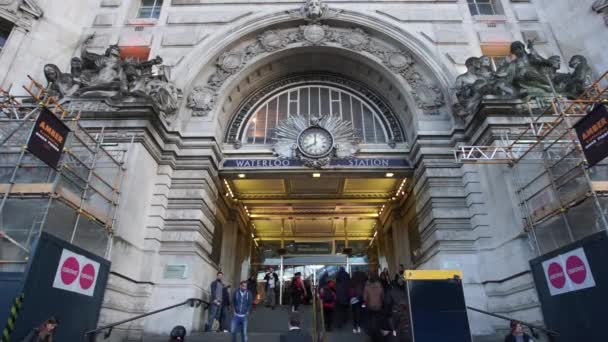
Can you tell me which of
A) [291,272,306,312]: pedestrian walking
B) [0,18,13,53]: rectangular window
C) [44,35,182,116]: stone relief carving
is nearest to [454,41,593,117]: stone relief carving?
[291,272,306,312]: pedestrian walking

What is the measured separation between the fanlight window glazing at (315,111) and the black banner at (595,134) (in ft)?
28.7

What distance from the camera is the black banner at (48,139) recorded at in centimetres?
855

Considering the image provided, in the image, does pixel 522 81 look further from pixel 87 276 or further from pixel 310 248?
pixel 87 276

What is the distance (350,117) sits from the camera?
1781 cm

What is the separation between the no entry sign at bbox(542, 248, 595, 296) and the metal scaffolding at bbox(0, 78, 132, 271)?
12210 mm

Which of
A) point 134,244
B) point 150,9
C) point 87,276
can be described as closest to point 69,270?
point 87,276

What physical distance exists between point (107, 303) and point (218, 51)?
1158cm

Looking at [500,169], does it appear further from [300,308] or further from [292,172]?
[300,308]

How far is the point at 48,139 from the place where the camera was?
8938 millimetres

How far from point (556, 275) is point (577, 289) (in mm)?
766

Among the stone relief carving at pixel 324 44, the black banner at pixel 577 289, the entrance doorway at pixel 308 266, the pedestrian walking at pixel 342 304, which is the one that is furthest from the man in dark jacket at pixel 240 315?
the entrance doorway at pixel 308 266

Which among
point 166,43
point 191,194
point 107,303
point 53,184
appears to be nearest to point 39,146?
point 53,184

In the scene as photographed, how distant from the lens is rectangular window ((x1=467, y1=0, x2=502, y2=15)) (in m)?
19.2

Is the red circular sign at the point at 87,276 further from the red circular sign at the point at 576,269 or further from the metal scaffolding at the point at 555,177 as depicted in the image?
the red circular sign at the point at 576,269
